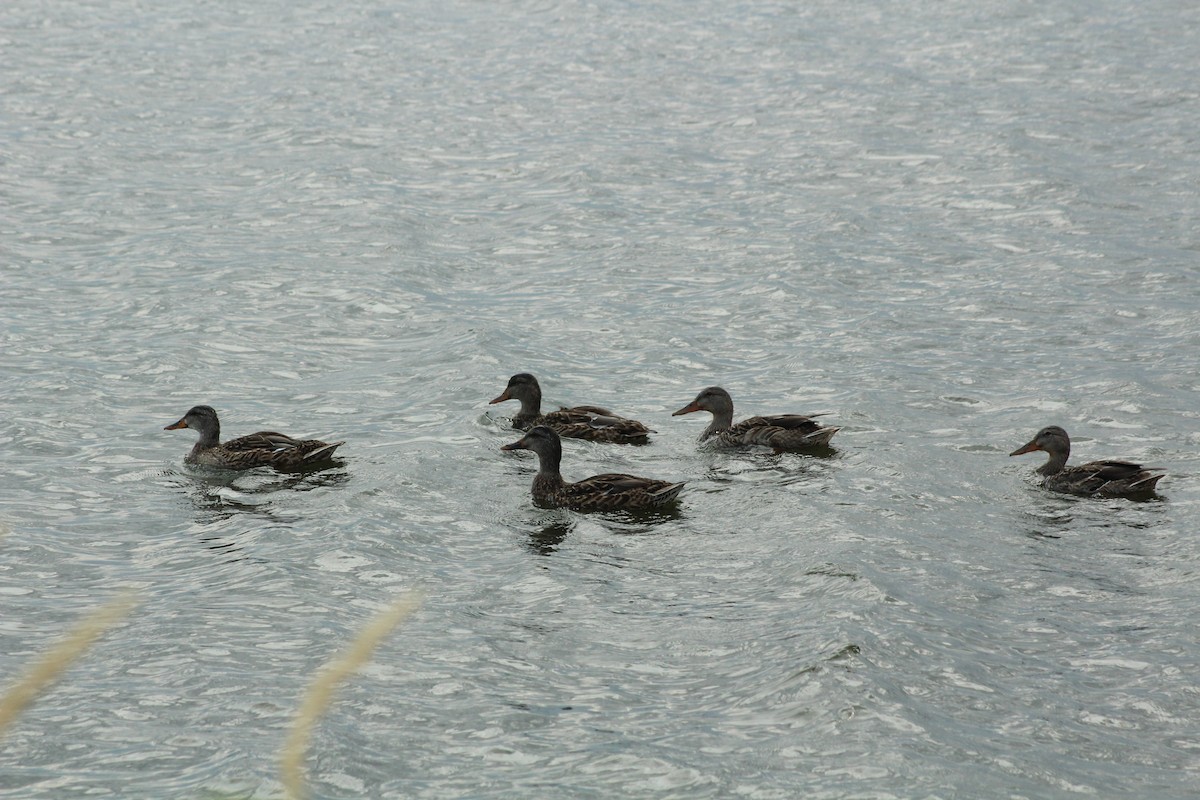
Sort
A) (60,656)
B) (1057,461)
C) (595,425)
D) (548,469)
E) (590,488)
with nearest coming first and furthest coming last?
1. (60,656)
2. (590,488)
3. (548,469)
4. (1057,461)
5. (595,425)

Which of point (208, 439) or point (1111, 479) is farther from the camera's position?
point (208, 439)

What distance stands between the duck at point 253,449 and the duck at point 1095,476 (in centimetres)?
696

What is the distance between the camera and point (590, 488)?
1401cm

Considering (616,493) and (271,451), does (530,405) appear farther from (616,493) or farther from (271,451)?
(271,451)

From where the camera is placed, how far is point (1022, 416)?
650 inches

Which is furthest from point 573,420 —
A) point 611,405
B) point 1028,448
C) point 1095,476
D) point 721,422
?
point 1095,476

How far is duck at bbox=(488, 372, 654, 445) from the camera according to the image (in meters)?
15.8

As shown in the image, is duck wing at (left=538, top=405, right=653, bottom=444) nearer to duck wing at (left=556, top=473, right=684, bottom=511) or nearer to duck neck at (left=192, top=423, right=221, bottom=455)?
duck wing at (left=556, top=473, right=684, bottom=511)

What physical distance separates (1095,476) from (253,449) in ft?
26.5

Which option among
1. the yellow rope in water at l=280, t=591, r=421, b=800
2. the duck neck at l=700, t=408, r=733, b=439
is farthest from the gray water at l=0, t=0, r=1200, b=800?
the duck neck at l=700, t=408, r=733, b=439

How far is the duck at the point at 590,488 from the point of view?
13.8 meters

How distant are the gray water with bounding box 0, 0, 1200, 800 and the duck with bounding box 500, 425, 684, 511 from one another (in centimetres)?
24

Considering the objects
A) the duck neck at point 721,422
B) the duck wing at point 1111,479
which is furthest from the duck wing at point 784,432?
the duck wing at point 1111,479

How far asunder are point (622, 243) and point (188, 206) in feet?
24.5
